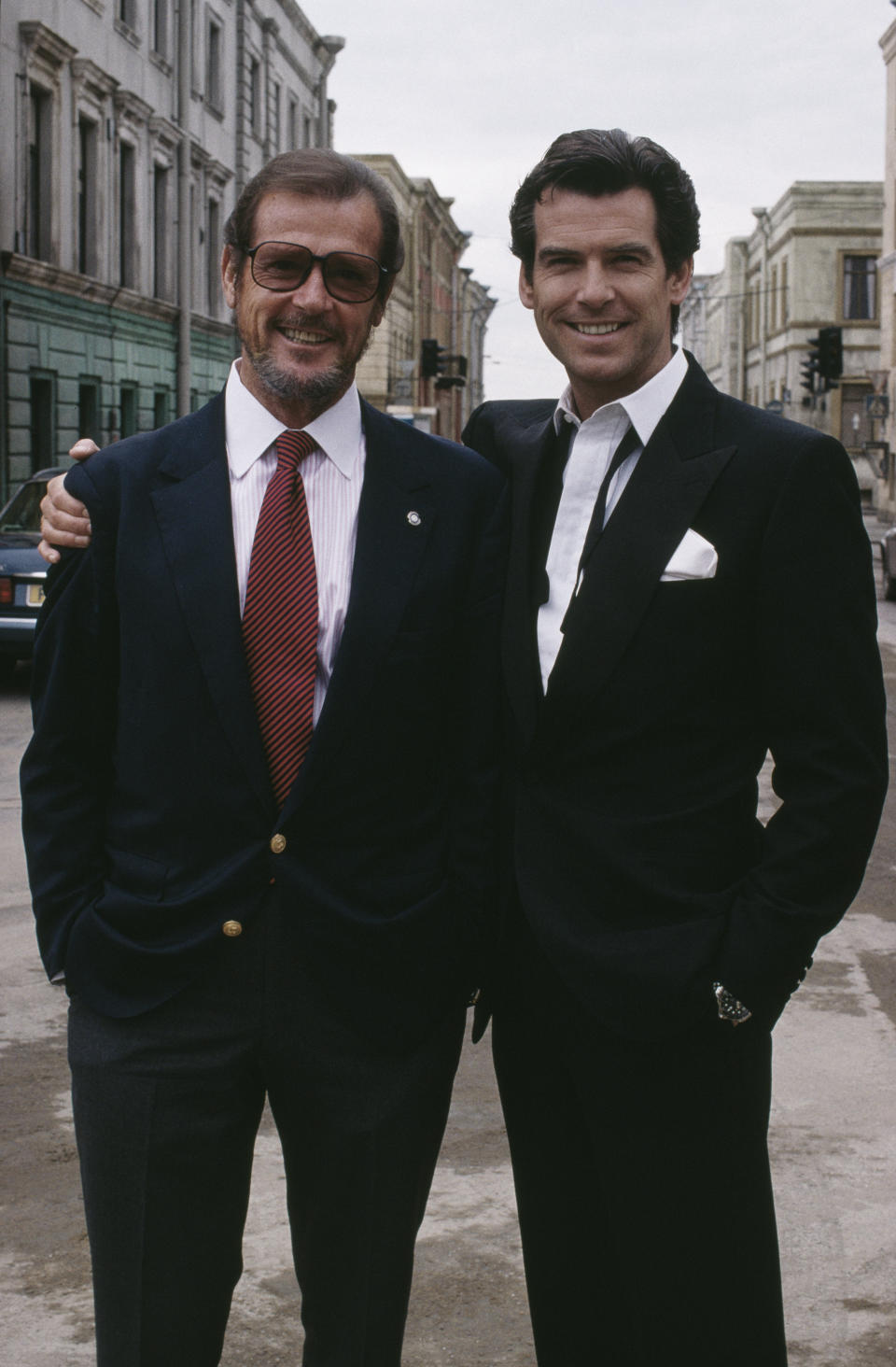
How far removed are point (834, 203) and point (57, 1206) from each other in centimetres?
5583

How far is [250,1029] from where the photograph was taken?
7.78ft

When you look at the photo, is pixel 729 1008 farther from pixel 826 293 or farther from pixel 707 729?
pixel 826 293

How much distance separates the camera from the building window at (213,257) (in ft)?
110

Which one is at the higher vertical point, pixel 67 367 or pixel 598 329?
pixel 67 367

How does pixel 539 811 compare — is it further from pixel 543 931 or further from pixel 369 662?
pixel 369 662

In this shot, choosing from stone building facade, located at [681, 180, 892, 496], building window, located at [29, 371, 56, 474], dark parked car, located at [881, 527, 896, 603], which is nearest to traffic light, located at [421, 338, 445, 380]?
building window, located at [29, 371, 56, 474]

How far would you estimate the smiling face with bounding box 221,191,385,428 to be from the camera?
96.8 inches

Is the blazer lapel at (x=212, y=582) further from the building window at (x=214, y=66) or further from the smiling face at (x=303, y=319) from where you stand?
the building window at (x=214, y=66)

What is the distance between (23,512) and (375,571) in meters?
11.4

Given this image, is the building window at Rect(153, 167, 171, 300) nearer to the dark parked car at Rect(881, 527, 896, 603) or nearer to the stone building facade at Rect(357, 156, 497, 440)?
the stone building facade at Rect(357, 156, 497, 440)

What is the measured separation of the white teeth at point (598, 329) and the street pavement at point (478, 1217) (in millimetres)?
1442

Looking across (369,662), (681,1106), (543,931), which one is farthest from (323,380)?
(681,1106)

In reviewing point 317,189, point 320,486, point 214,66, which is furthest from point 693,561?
point 214,66

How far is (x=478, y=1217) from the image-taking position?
3.58 meters
